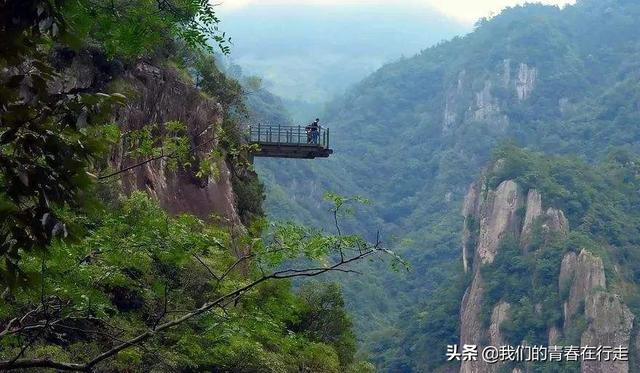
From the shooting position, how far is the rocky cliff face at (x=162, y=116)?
17.9 metres

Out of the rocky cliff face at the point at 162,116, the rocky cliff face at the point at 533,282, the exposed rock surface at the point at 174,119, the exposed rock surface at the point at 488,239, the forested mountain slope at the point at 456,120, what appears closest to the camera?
the rocky cliff face at the point at 162,116

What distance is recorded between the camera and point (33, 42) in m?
3.98

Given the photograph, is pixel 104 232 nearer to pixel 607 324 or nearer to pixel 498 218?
pixel 607 324

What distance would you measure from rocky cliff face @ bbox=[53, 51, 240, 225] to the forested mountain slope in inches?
2407

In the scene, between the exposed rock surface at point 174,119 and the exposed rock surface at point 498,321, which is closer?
the exposed rock surface at point 174,119

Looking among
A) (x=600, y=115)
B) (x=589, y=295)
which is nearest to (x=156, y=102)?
(x=589, y=295)

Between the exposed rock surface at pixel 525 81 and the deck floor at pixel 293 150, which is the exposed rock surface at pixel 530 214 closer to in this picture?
the deck floor at pixel 293 150

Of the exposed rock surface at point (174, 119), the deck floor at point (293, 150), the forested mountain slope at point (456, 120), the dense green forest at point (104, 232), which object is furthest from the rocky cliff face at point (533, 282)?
the dense green forest at point (104, 232)

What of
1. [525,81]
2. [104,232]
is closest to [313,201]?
[525,81]

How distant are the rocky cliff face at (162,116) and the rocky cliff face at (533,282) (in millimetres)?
36265

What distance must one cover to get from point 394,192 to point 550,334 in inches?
2832

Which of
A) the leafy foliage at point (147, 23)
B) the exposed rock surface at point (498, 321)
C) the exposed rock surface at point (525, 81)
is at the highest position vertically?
the exposed rock surface at point (525, 81)

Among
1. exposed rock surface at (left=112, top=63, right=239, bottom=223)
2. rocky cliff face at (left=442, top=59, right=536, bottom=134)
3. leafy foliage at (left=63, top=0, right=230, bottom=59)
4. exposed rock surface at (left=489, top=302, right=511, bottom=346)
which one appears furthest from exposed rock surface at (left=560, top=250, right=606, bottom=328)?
rocky cliff face at (left=442, top=59, right=536, bottom=134)

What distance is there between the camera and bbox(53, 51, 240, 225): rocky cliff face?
17922mm
